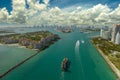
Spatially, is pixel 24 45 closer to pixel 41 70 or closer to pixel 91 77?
pixel 41 70

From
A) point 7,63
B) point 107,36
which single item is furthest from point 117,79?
point 107,36

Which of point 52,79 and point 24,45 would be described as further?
point 24,45

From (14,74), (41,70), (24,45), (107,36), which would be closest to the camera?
(14,74)

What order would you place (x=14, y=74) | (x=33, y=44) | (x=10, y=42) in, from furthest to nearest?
(x=10, y=42) < (x=33, y=44) < (x=14, y=74)

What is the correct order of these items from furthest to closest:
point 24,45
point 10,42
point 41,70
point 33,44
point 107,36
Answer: point 107,36, point 10,42, point 24,45, point 33,44, point 41,70

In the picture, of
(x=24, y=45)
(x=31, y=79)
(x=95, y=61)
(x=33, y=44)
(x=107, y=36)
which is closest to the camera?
(x=31, y=79)

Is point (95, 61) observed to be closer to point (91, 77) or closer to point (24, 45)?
point (91, 77)

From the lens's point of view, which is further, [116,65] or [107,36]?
[107,36]

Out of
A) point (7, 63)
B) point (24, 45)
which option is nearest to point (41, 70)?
point (7, 63)
